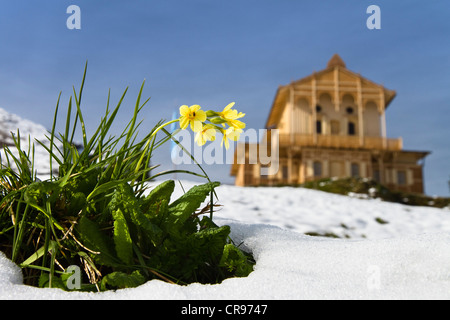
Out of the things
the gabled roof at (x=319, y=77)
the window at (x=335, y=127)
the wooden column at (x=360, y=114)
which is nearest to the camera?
the gabled roof at (x=319, y=77)

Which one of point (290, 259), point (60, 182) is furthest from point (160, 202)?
point (290, 259)

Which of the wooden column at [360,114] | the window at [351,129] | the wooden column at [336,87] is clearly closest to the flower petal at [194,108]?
the wooden column at [336,87]

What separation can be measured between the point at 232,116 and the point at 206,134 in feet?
0.36

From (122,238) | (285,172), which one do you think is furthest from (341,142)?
(122,238)

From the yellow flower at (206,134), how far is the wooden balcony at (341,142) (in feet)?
59.6

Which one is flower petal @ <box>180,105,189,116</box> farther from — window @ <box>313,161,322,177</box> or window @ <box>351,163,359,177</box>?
window @ <box>351,163,359,177</box>

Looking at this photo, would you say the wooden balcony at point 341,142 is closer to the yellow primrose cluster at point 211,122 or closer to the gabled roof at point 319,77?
the gabled roof at point 319,77

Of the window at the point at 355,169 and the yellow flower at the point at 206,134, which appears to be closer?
the yellow flower at the point at 206,134

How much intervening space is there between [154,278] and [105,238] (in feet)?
0.59

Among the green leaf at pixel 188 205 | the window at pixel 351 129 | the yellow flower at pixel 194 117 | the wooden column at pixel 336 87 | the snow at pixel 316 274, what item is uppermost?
Answer: the wooden column at pixel 336 87

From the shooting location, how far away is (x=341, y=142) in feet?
64.9

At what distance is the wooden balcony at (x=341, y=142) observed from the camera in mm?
19469

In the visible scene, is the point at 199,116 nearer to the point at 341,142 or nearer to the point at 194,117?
the point at 194,117
